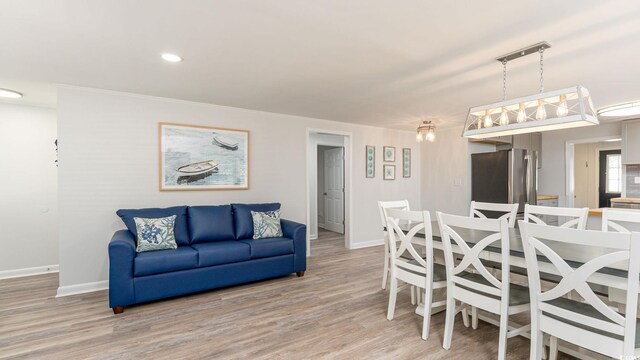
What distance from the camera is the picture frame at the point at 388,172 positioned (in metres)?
5.87

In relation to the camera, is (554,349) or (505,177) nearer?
(554,349)

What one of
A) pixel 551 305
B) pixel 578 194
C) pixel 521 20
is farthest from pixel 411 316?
pixel 578 194

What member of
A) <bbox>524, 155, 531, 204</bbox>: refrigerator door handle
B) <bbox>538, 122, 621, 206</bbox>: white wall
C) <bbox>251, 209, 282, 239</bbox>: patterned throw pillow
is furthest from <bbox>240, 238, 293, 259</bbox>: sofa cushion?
<bbox>538, 122, 621, 206</bbox>: white wall

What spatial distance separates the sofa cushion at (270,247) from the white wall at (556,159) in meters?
5.42

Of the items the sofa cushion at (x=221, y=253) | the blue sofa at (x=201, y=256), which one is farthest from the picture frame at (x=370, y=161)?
the sofa cushion at (x=221, y=253)

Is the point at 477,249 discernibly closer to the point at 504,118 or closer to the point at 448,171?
the point at 504,118

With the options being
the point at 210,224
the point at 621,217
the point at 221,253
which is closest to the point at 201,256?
the point at 221,253

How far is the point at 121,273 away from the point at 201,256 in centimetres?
73

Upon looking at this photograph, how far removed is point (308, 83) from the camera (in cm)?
318

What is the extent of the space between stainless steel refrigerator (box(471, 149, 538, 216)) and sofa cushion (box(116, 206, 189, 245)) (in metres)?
4.87

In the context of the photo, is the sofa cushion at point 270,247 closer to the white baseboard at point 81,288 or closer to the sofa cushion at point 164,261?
the sofa cushion at point 164,261

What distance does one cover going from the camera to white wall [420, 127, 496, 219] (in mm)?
5648

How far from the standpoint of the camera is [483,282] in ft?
7.22

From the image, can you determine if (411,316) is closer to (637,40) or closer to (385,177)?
(637,40)
